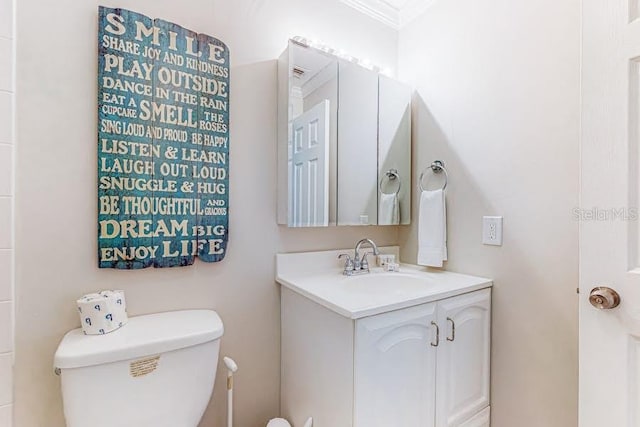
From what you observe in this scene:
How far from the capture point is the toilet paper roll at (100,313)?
972 millimetres

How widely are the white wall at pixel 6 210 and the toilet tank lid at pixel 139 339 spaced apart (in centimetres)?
16

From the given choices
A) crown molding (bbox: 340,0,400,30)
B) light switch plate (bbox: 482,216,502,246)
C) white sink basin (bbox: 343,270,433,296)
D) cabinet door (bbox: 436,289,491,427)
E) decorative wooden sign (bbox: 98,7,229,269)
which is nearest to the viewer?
decorative wooden sign (bbox: 98,7,229,269)

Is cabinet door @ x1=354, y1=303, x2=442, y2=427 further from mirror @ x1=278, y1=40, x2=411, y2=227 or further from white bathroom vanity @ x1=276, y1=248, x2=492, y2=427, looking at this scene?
mirror @ x1=278, y1=40, x2=411, y2=227

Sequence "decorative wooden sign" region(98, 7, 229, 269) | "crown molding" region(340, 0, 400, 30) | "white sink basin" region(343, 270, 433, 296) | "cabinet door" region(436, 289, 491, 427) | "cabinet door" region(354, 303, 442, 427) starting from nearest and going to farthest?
1. "cabinet door" region(354, 303, 442, 427)
2. "decorative wooden sign" region(98, 7, 229, 269)
3. "cabinet door" region(436, 289, 491, 427)
4. "white sink basin" region(343, 270, 433, 296)
5. "crown molding" region(340, 0, 400, 30)

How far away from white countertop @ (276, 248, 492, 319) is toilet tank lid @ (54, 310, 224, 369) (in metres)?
0.38

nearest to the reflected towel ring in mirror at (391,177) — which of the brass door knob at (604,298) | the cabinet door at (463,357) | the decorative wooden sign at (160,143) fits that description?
the cabinet door at (463,357)

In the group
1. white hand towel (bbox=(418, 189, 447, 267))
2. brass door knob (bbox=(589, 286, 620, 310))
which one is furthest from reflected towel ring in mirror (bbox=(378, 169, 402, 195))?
brass door knob (bbox=(589, 286, 620, 310))

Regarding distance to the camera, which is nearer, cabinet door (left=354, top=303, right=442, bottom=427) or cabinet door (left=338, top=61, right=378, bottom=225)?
cabinet door (left=354, top=303, right=442, bottom=427)

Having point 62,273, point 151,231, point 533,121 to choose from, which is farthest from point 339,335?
point 533,121

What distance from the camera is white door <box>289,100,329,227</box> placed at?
139 centimetres

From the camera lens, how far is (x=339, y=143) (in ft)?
5.12

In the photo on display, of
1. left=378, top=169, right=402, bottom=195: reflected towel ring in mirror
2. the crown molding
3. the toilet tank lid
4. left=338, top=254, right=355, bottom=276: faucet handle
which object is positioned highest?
the crown molding

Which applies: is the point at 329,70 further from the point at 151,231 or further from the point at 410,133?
the point at 151,231

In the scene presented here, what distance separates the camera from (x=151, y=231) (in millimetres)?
1143
